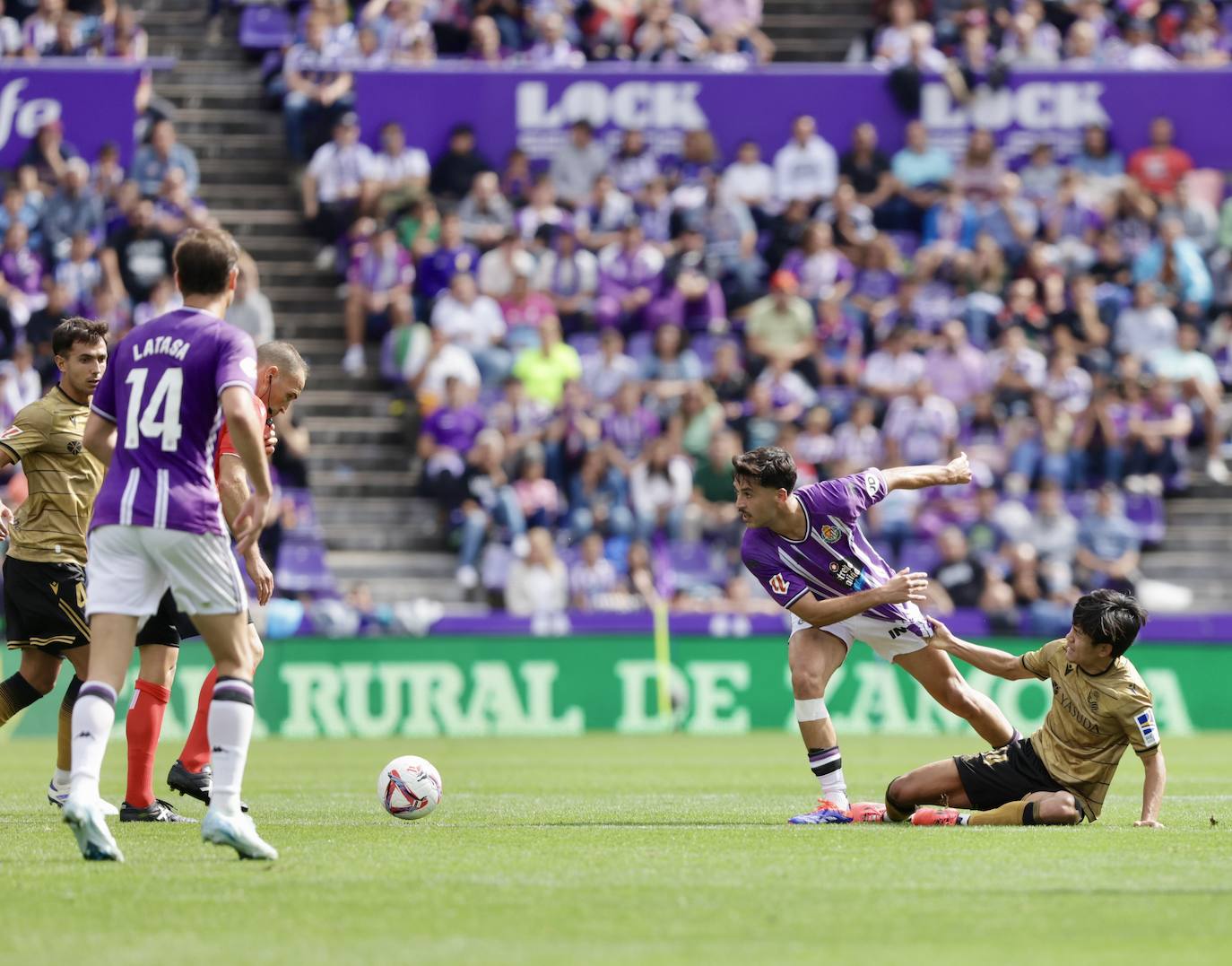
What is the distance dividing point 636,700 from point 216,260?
42.2ft

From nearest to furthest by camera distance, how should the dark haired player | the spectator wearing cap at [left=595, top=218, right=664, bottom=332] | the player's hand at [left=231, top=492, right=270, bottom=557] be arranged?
the player's hand at [left=231, top=492, right=270, bottom=557] → the dark haired player → the spectator wearing cap at [left=595, top=218, right=664, bottom=332]

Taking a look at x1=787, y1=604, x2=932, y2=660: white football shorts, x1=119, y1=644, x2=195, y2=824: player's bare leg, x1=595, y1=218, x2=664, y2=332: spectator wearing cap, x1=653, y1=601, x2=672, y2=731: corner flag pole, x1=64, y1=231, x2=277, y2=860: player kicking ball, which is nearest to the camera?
x1=64, y1=231, x2=277, y2=860: player kicking ball

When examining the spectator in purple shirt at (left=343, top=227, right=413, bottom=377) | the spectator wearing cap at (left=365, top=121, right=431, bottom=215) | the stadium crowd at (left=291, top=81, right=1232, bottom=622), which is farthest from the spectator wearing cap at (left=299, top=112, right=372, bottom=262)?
the spectator in purple shirt at (left=343, top=227, right=413, bottom=377)

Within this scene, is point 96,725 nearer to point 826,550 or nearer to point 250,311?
point 826,550

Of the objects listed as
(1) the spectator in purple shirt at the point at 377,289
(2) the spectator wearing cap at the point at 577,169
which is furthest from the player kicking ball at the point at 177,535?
(2) the spectator wearing cap at the point at 577,169

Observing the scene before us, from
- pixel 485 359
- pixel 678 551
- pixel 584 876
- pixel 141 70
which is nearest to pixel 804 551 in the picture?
pixel 584 876

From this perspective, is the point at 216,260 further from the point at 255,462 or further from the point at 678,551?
the point at 678,551

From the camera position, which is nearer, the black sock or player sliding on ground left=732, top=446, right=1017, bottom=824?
player sliding on ground left=732, top=446, right=1017, bottom=824

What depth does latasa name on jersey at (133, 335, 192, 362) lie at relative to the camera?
7767 mm

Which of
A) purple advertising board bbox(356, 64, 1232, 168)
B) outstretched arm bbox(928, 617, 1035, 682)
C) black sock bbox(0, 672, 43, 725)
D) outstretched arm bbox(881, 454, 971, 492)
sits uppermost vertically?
purple advertising board bbox(356, 64, 1232, 168)

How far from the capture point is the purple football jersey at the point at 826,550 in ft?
34.3

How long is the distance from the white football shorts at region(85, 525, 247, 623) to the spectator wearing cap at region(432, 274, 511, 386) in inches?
622

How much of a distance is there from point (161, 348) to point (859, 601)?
397cm

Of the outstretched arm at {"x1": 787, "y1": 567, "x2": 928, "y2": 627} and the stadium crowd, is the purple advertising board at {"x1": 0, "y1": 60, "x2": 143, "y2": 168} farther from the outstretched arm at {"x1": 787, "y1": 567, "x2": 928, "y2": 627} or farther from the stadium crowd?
the outstretched arm at {"x1": 787, "y1": 567, "x2": 928, "y2": 627}
